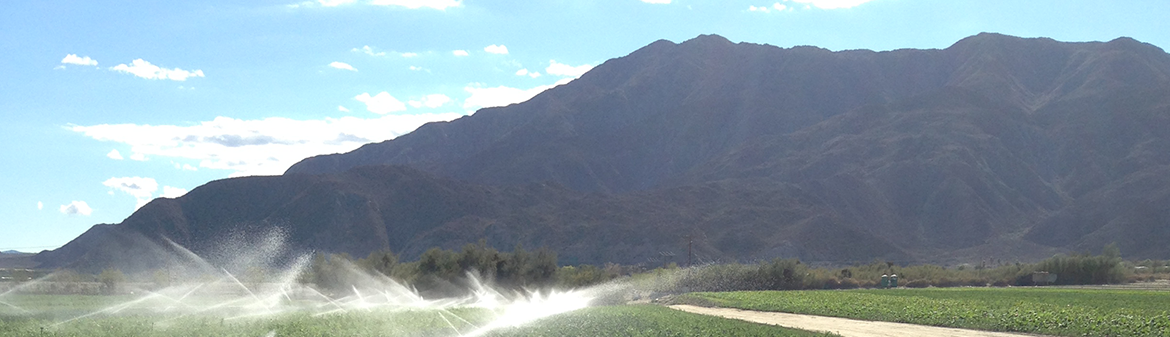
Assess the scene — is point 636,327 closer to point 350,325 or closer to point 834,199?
point 350,325

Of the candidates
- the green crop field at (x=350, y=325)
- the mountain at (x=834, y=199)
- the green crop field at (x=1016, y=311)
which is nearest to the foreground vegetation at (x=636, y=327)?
the green crop field at (x=350, y=325)

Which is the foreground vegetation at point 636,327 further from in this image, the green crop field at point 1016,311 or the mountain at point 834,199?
the mountain at point 834,199

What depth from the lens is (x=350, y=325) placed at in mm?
30484

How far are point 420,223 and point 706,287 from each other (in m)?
73.0

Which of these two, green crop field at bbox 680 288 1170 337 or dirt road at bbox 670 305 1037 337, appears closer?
green crop field at bbox 680 288 1170 337

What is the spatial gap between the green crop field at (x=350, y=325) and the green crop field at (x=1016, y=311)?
1141 cm

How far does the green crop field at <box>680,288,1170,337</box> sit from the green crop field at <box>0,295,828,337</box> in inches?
449

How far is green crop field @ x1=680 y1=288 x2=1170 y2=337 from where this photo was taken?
121 ft

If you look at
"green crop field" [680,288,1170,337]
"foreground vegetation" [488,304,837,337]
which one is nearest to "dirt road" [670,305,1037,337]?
"green crop field" [680,288,1170,337]

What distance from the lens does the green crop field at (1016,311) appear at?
36969 millimetres

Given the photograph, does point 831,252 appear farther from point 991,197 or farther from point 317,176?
point 317,176

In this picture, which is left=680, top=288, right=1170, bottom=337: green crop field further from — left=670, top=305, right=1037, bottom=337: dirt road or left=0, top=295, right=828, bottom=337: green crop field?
left=0, top=295, right=828, bottom=337: green crop field

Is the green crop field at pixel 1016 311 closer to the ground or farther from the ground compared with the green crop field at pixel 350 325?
closer to the ground

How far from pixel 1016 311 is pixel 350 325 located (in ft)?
95.2
